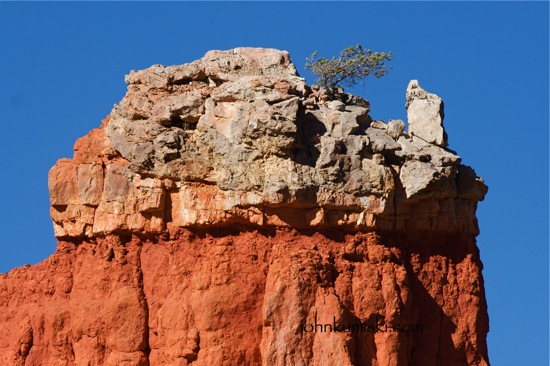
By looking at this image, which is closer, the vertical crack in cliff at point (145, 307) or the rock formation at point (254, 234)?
the rock formation at point (254, 234)

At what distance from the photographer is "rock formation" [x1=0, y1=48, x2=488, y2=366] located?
5234cm

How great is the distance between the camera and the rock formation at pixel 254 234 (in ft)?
172

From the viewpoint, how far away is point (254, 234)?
53.0m

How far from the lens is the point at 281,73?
5575 centimetres

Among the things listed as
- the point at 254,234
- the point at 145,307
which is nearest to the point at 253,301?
the point at 254,234

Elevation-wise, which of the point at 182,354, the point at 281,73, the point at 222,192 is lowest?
the point at 182,354

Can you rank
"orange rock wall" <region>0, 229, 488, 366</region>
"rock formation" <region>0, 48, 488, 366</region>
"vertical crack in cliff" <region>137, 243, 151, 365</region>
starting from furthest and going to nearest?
"vertical crack in cliff" <region>137, 243, 151, 365</region>, "rock formation" <region>0, 48, 488, 366</region>, "orange rock wall" <region>0, 229, 488, 366</region>

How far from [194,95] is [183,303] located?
506 cm

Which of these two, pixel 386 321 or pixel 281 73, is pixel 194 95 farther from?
pixel 386 321

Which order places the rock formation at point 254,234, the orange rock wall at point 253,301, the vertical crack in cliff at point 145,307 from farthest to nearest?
1. the vertical crack in cliff at point 145,307
2. the rock formation at point 254,234
3. the orange rock wall at point 253,301

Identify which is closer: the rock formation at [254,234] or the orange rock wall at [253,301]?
the orange rock wall at [253,301]

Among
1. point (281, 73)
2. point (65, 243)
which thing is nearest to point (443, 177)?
point (281, 73)

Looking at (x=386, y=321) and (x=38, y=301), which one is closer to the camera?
(x=386, y=321)

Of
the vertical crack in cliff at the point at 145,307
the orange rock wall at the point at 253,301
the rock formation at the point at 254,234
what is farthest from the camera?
the vertical crack in cliff at the point at 145,307
